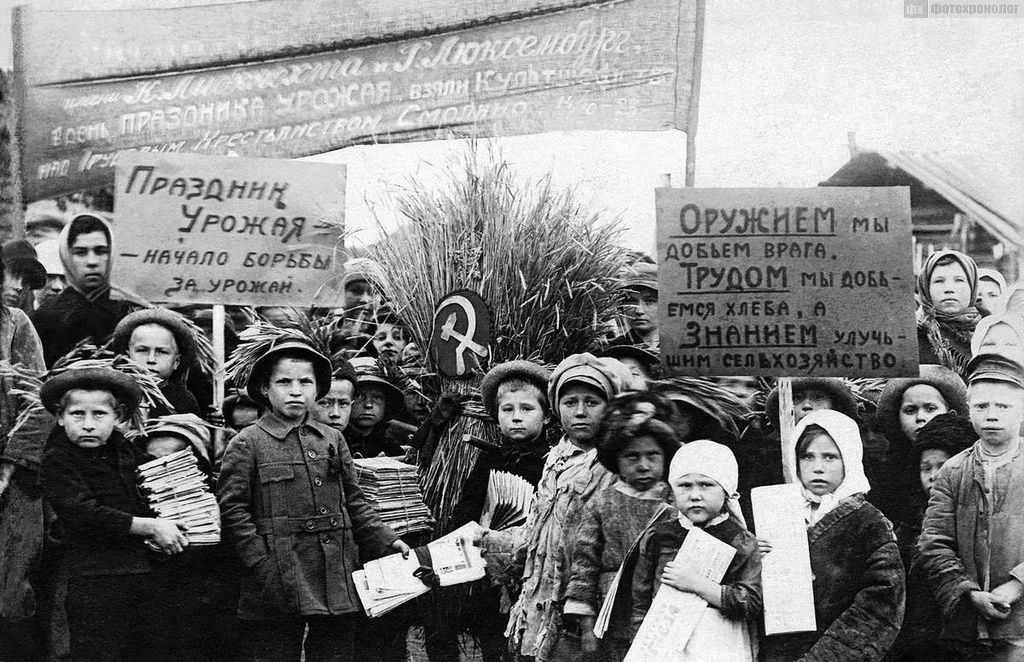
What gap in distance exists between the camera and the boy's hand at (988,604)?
5.66m

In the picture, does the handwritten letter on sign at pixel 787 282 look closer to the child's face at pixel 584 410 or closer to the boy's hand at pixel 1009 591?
the child's face at pixel 584 410

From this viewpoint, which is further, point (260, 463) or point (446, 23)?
point (446, 23)

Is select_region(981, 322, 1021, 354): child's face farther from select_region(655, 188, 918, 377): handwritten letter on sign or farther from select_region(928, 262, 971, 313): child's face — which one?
select_region(655, 188, 918, 377): handwritten letter on sign

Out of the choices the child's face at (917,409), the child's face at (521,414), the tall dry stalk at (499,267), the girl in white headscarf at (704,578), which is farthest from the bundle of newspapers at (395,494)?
the child's face at (917,409)

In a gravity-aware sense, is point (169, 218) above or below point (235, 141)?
below

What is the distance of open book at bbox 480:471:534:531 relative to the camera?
5699 mm

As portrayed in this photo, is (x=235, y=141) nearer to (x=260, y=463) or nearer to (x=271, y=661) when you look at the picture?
(x=260, y=463)

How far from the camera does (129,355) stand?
5801 mm

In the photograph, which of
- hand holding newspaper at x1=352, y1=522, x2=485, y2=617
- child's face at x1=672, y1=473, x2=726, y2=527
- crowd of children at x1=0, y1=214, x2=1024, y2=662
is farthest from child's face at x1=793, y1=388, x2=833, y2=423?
hand holding newspaper at x1=352, y1=522, x2=485, y2=617

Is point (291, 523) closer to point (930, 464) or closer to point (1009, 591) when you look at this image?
point (930, 464)

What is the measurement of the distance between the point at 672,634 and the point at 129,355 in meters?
3.08

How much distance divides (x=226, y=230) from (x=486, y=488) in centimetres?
195

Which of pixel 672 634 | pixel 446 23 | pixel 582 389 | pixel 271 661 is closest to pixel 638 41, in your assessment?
pixel 446 23

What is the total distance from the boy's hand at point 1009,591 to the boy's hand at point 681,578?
161cm
